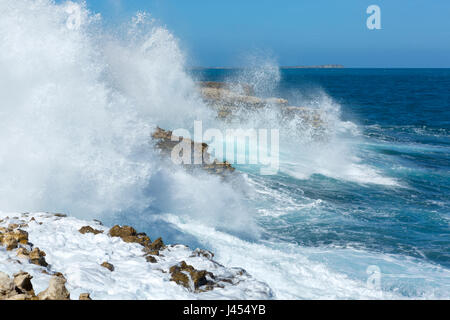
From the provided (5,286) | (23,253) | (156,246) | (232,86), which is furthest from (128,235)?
(232,86)

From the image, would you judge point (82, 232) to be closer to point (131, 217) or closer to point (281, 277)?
point (131, 217)

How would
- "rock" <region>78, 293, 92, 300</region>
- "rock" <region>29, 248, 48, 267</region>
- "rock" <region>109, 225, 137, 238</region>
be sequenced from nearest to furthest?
"rock" <region>78, 293, 92, 300</region> → "rock" <region>29, 248, 48, 267</region> → "rock" <region>109, 225, 137, 238</region>

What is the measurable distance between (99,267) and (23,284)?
127cm

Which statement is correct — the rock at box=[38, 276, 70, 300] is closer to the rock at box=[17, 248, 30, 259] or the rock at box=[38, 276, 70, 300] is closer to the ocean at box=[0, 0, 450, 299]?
the rock at box=[17, 248, 30, 259]

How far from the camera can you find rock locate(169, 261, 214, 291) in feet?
16.3

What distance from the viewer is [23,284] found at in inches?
156

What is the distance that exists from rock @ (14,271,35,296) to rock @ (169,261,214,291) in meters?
1.66

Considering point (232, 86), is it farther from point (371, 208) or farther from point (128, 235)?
point (128, 235)

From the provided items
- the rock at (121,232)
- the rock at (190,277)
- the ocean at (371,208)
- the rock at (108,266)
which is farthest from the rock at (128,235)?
the ocean at (371,208)

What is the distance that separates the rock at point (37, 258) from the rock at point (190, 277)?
1.55 meters

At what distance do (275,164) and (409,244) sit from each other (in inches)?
261

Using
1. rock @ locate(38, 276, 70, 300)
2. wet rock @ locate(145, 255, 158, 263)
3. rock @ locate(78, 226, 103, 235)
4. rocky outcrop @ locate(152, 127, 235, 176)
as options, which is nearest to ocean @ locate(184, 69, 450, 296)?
rocky outcrop @ locate(152, 127, 235, 176)

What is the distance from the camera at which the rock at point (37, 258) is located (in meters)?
4.79
